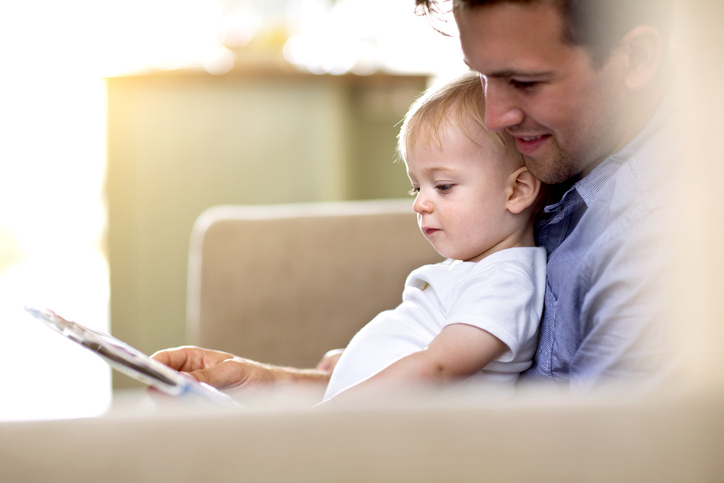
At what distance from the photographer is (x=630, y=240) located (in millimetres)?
540

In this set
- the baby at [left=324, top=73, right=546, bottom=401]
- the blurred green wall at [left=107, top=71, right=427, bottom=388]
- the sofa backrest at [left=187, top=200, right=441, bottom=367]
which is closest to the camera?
the baby at [left=324, top=73, right=546, bottom=401]

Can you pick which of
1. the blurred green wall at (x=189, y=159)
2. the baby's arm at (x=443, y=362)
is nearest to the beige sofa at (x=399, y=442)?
the baby's arm at (x=443, y=362)

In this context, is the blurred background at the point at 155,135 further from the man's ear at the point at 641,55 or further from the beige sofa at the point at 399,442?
the beige sofa at the point at 399,442

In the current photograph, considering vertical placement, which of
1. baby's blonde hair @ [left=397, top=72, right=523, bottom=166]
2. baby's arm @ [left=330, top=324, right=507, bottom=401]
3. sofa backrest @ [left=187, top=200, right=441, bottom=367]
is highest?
baby's blonde hair @ [left=397, top=72, right=523, bottom=166]

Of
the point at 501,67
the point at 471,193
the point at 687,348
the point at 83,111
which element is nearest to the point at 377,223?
the point at 471,193

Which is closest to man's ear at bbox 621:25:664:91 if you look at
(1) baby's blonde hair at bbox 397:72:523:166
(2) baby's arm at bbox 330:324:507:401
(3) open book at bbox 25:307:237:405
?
(1) baby's blonde hair at bbox 397:72:523:166

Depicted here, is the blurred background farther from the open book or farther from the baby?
the open book

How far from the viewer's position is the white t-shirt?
0.66m

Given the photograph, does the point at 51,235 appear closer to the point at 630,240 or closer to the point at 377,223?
the point at 377,223

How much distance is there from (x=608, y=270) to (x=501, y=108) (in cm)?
19

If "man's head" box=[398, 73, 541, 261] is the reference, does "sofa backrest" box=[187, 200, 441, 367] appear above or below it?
below

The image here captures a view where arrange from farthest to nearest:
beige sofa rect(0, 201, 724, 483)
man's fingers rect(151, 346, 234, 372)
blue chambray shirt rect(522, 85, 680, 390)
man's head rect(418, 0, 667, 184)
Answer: man's fingers rect(151, 346, 234, 372) < man's head rect(418, 0, 667, 184) < blue chambray shirt rect(522, 85, 680, 390) < beige sofa rect(0, 201, 724, 483)

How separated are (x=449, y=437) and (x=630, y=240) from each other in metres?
0.31

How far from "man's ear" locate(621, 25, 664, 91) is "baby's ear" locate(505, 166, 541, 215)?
0.52 feet
